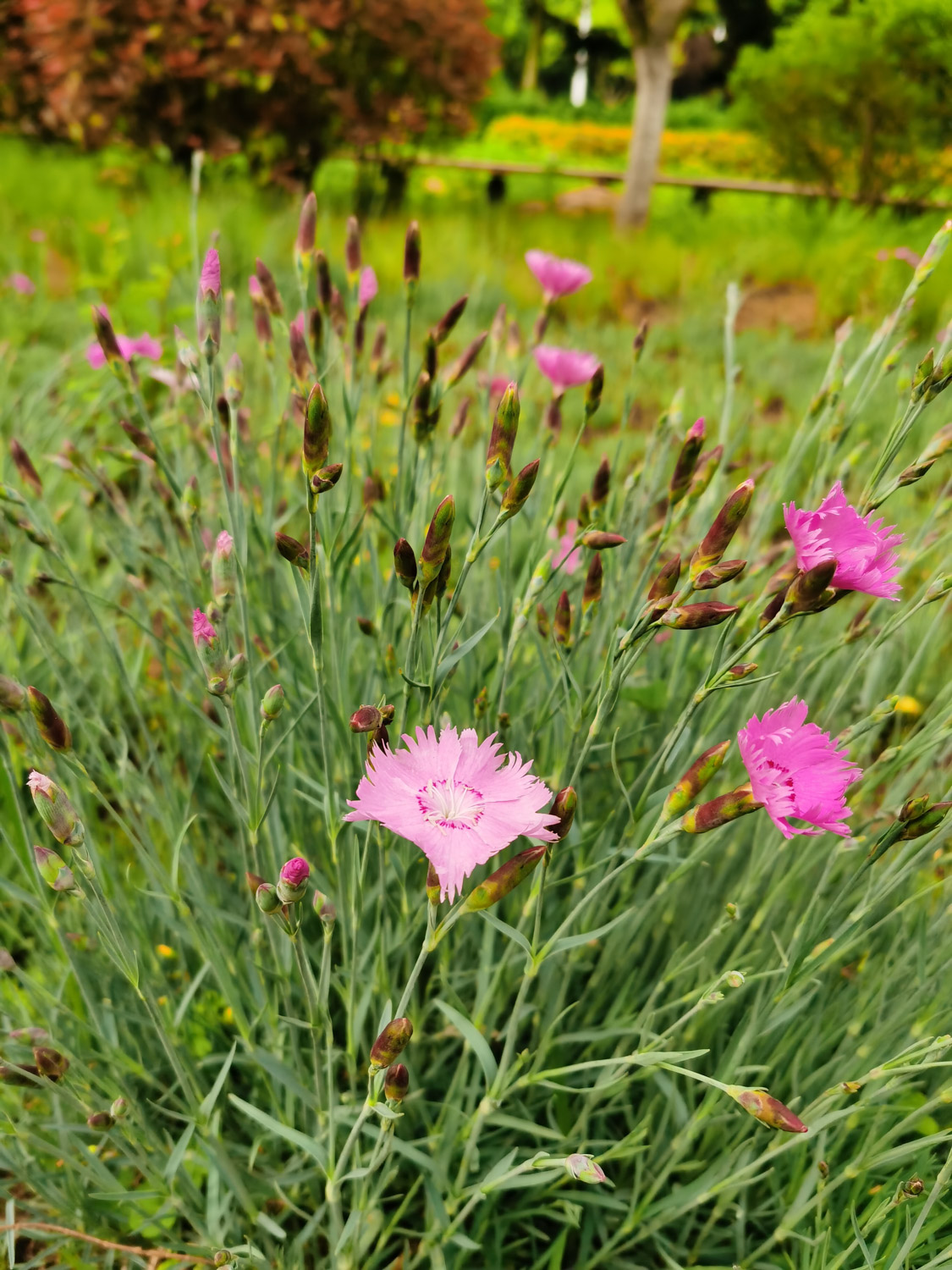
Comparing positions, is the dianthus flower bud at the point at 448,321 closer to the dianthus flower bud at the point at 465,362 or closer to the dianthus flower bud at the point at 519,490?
the dianthus flower bud at the point at 465,362

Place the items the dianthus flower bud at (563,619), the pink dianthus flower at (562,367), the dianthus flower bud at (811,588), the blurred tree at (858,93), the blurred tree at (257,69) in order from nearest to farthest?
the dianthus flower bud at (811,588) < the dianthus flower bud at (563,619) < the pink dianthus flower at (562,367) < the blurred tree at (858,93) < the blurred tree at (257,69)

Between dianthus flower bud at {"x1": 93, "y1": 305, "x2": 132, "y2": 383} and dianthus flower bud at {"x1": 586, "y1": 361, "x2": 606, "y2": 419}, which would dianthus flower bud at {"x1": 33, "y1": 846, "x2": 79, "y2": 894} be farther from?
dianthus flower bud at {"x1": 586, "y1": 361, "x2": 606, "y2": 419}

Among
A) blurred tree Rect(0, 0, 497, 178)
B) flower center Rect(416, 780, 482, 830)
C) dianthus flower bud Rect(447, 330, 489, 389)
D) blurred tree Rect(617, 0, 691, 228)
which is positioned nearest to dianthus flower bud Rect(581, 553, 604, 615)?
flower center Rect(416, 780, 482, 830)

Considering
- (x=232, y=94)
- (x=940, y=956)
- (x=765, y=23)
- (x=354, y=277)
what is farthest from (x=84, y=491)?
(x=765, y=23)

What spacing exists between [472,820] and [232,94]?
5397mm

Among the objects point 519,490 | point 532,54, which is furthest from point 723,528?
point 532,54

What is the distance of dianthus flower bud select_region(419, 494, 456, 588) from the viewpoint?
2.11 feet

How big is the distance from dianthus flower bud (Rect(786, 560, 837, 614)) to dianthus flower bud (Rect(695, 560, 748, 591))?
0.04 meters

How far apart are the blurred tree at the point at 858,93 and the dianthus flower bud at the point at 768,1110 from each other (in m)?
2.82

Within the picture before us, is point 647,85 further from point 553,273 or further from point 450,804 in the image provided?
point 450,804

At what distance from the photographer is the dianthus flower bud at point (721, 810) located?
624 mm

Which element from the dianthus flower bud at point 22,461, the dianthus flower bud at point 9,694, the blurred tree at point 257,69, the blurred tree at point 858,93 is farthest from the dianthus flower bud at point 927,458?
the blurred tree at point 257,69

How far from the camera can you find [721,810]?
63 centimetres

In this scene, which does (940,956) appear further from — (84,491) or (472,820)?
(84,491)
